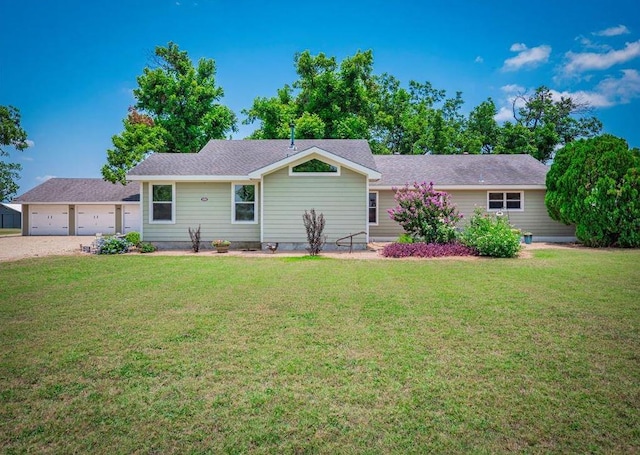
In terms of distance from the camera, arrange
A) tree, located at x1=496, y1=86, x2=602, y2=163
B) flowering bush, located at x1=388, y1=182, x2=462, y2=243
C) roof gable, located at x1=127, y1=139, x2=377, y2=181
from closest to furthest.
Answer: flowering bush, located at x1=388, y1=182, x2=462, y2=243 → roof gable, located at x1=127, y1=139, x2=377, y2=181 → tree, located at x1=496, y1=86, x2=602, y2=163

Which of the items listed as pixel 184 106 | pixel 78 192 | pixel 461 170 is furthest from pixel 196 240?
pixel 78 192

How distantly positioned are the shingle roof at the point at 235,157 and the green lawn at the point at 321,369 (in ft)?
28.5

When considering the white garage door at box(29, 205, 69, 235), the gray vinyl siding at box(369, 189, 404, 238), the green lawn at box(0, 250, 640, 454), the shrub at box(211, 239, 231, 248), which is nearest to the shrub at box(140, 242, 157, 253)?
the shrub at box(211, 239, 231, 248)

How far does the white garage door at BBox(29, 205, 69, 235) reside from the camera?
91.9ft

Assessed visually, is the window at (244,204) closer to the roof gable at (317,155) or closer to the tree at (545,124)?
the roof gable at (317,155)

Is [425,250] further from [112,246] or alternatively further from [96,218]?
[96,218]

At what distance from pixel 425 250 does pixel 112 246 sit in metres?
11.9

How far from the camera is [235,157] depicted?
17.4 metres

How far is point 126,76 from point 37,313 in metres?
27.2

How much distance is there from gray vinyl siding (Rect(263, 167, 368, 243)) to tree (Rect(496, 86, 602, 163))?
A: 22292mm

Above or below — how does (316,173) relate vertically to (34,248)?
above

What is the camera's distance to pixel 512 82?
115 feet

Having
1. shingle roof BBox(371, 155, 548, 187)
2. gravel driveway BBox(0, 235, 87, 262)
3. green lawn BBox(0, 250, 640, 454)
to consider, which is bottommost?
green lawn BBox(0, 250, 640, 454)

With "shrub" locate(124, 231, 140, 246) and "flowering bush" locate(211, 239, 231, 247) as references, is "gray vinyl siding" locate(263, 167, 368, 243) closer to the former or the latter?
"flowering bush" locate(211, 239, 231, 247)
